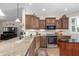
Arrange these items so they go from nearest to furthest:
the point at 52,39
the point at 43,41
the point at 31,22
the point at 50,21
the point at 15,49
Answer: the point at 15,49
the point at 31,22
the point at 50,21
the point at 52,39
the point at 43,41

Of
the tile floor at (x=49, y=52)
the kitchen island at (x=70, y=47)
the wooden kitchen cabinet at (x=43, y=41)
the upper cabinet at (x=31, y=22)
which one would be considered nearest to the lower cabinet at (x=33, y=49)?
the tile floor at (x=49, y=52)

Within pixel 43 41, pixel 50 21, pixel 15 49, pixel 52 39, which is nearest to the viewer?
pixel 15 49

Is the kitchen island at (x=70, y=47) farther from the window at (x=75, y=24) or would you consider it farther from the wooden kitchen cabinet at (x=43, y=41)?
the wooden kitchen cabinet at (x=43, y=41)

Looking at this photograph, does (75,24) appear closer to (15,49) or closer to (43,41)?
(43,41)

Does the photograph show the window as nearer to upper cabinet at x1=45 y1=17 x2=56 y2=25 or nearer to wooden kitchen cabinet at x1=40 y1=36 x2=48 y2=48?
upper cabinet at x1=45 y1=17 x2=56 y2=25

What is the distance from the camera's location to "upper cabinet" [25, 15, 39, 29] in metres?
4.03

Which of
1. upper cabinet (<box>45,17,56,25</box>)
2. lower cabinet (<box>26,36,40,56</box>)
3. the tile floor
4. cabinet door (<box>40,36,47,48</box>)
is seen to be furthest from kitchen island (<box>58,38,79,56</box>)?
A: cabinet door (<box>40,36,47,48</box>)

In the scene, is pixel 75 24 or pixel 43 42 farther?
pixel 43 42

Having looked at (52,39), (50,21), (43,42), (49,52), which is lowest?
(49,52)

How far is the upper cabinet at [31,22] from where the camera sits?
4027 mm

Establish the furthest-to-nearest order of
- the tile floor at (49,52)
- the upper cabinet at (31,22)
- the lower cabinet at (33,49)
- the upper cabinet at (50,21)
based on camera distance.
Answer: the tile floor at (49,52) → the upper cabinet at (50,21) → the upper cabinet at (31,22) → the lower cabinet at (33,49)

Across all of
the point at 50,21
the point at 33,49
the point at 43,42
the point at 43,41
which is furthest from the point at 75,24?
the point at 43,42

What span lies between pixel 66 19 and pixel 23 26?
1576mm

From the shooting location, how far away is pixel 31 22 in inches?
161
